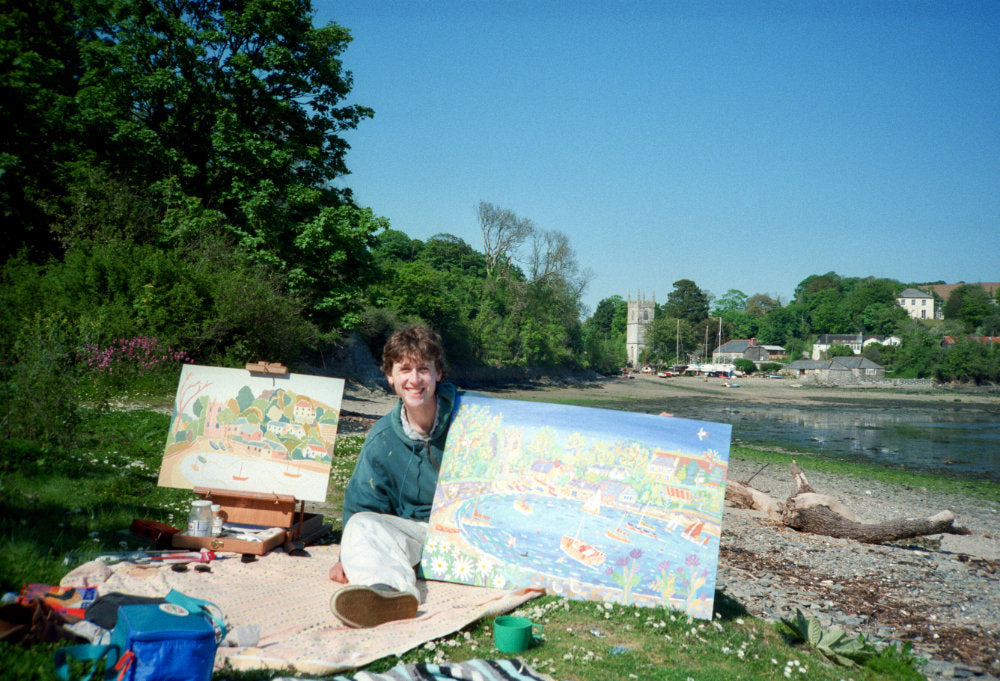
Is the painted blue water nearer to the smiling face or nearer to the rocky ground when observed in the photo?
the smiling face

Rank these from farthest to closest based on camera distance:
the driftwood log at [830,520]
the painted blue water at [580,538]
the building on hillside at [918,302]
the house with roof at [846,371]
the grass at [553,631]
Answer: the building on hillside at [918,302]
the house with roof at [846,371]
the driftwood log at [830,520]
the painted blue water at [580,538]
the grass at [553,631]

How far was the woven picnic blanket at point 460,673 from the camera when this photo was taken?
3.98m

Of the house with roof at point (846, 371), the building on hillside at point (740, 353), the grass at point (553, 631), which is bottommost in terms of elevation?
the grass at point (553, 631)

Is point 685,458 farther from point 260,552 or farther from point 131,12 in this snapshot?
point 131,12

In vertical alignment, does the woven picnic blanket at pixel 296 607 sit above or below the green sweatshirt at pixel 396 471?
below

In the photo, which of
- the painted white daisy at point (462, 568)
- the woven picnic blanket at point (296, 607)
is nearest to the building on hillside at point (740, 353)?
the painted white daisy at point (462, 568)

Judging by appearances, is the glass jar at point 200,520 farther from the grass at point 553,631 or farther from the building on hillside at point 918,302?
the building on hillside at point 918,302

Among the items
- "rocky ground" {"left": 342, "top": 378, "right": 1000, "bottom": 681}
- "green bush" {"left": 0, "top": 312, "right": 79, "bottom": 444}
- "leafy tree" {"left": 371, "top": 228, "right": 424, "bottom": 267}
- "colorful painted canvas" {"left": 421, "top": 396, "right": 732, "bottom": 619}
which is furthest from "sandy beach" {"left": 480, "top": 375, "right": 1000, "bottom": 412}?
"colorful painted canvas" {"left": 421, "top": 396, "right": 732, "bottom": 619}

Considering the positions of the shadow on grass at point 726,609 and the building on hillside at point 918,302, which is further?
the building on hillside at point 918,302

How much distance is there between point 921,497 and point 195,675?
23.2 metres

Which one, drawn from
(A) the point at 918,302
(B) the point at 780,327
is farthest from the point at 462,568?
(A) the point at 918,302

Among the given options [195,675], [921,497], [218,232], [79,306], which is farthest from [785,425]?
[195,675]

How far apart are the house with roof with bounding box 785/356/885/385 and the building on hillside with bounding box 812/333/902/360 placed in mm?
20374

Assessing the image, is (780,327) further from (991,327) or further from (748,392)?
(748,392)
